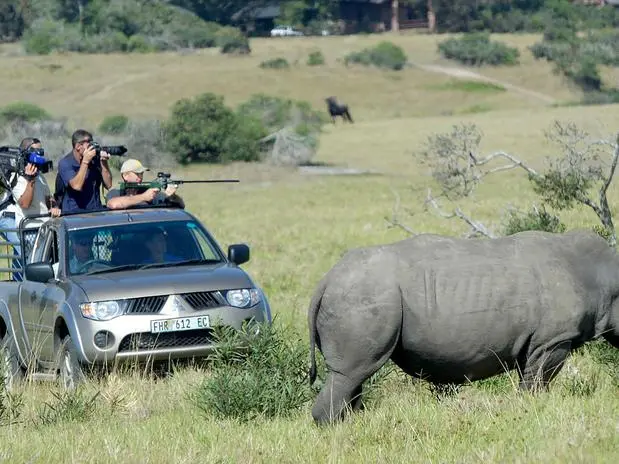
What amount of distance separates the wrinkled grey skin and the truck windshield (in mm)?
3714

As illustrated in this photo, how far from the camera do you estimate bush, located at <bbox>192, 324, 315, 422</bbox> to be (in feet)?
30.2

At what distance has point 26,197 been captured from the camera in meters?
14.4

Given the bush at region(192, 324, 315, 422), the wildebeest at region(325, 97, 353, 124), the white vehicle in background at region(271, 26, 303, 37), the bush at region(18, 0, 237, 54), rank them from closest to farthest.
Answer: the bush at region(192, 324, 315, 422)
the wildebeest at region(325, 97, 353, 124)
the bush at region(18, 0, 237, 54)
the white vehicle in background at region(271, 26, 303, 37)

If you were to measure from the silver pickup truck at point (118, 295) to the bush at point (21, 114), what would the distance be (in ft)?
119

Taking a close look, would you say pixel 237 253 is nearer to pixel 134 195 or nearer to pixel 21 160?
pixel 134 195

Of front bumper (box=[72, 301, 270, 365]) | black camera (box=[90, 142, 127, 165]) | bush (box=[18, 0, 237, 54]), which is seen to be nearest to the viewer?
front bumper (box=[72, 301, 270, 365])

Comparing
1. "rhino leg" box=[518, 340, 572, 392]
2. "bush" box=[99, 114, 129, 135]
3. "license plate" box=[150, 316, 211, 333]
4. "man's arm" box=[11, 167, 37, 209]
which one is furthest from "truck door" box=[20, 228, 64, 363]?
"bush" box=[99, 114, 129, 135]

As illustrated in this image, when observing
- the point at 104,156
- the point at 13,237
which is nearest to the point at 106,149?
the point at 104,156

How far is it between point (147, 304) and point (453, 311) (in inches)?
140

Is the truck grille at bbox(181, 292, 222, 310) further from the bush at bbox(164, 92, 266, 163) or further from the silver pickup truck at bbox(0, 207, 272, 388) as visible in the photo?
the bush at bbox(164, 92, 266, 163)

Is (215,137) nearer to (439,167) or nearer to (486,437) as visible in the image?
(439,167)

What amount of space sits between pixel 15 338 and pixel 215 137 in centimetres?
3021

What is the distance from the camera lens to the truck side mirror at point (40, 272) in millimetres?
11727

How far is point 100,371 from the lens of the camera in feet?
37.0
